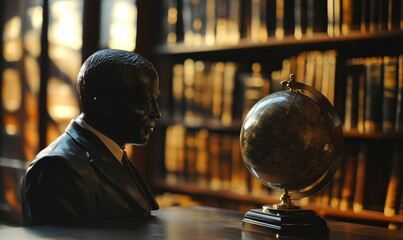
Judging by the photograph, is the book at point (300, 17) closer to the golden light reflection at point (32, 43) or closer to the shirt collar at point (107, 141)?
the shirt collar at point (107, 141)

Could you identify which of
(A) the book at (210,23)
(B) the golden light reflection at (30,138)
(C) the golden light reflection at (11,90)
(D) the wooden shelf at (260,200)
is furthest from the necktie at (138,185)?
(C) the golden light reflection at (11,90)

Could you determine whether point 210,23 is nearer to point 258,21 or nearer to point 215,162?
point 258,21

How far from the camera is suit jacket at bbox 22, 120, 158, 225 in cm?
167

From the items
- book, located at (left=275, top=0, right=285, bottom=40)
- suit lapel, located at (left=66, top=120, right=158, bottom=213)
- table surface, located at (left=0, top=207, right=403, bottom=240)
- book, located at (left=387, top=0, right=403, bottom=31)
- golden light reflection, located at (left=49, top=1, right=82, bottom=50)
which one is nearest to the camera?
table surface, located at (left=0, top=207, right=403, bottom=240)

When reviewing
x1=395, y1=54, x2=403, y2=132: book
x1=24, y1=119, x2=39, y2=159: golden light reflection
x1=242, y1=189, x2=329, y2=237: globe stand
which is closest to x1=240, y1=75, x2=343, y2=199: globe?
x1=242, y1=189, x2=329, y2=237: globe stand

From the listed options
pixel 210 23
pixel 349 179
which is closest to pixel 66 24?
pixel 210 23

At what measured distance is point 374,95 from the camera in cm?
281

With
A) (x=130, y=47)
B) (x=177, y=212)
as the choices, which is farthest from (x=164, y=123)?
(x=177, y=212)

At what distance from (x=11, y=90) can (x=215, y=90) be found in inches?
52.1

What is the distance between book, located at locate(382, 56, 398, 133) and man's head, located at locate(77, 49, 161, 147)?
1306 millimetres

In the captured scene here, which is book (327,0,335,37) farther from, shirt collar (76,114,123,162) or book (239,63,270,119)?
shirt collar (76,114,123,162)

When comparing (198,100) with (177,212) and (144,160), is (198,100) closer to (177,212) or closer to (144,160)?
(144,160)

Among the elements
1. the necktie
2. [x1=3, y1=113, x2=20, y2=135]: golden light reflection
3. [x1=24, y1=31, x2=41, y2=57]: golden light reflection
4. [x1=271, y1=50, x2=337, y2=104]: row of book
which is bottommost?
[x1=3, y1=113, x2=20, y2=135]: golden light reflection

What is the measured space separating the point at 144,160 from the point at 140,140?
1.79 meters
